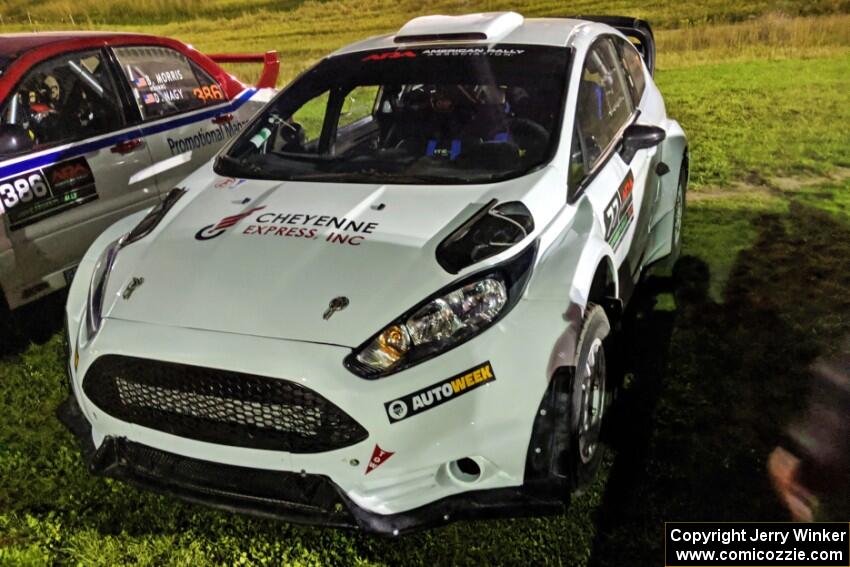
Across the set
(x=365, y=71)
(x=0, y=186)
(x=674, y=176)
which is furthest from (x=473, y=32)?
(x=0, y=186)

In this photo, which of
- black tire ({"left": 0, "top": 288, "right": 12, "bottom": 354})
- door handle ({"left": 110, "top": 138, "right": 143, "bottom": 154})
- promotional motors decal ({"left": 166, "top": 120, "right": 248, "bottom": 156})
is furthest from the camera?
promotional motors decal ({"left": 166, "top": 120, "right": 248, "bottom": 156})

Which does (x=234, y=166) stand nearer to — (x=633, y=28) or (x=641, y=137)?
(x=641, y=137)

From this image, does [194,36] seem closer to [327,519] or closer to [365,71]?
[365,71]

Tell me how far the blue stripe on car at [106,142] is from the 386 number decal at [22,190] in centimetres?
4

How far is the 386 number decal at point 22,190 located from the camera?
3.67 metres

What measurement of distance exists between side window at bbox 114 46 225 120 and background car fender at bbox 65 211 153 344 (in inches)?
64.2

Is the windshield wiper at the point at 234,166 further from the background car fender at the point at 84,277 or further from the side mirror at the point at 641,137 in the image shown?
the side mirror at the point at 641,137

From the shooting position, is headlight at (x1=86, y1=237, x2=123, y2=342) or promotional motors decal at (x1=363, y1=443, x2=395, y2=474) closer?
promotional motors decal at (x1=363, y1=443, x2=395, y2=474)

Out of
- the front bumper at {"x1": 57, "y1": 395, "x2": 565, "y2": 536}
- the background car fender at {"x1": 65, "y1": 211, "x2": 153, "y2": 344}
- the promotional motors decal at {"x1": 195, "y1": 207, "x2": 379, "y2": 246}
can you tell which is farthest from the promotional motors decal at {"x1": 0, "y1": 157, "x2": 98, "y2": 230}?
the front bumper at {"x1": 57, "y1": 395, "x2": 565, "y2": 536}

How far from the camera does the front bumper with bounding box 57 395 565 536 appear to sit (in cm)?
211

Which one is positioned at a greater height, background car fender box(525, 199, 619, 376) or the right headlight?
the right headlight

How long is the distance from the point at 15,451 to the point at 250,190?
1.44 meters

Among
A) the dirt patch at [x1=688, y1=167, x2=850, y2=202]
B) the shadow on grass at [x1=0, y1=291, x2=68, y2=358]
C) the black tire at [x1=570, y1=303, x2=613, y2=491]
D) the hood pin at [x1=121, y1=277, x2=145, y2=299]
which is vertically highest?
the hood pin at [x1=121, y1=277, x2=145, y2=299]

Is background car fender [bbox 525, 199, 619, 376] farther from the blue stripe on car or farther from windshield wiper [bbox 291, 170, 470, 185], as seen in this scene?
the blue stripe on car
